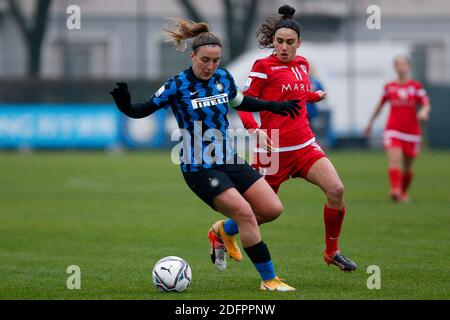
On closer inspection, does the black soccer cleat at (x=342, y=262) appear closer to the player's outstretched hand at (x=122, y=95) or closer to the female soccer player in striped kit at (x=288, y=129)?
the female soccer player in striped kit at (x=288, y=129)

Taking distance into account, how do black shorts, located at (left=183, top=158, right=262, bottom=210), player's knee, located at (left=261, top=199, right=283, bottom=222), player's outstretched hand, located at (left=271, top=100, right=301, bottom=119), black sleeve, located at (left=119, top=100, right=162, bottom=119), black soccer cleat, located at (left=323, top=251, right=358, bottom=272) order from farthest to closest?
black soccer cleat, located at (left=323, top=251, right=358, bottom=272), player's outstretched hand, located at (left=271, top=100, right=301, bottom=119), player's knee, located at (left=261, top=199, right=283, bottom=222), black shorts, located at (left=183, top=158, right=262, bottom=210), black sleeve, located at (left=119, top=100, right=162, bottom=119)

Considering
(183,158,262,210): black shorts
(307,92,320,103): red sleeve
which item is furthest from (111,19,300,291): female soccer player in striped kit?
(307,92,320,103): red sleeve

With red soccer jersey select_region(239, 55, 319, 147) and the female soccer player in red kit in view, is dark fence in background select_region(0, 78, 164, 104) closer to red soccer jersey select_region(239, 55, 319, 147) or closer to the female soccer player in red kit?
the female soccer player in red kit

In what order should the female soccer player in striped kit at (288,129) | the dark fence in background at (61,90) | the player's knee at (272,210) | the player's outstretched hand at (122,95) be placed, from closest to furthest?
the player's outstretched hand at (122,95)
the player's knee at (272,210)
the female soccer player in striped kit at (288,129)
the dark fence in background at (61,90)

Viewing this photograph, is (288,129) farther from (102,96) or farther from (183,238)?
(102,96)

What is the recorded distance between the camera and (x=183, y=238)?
11.9 m

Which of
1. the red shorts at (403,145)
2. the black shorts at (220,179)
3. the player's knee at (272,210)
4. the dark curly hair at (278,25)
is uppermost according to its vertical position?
the dark curly hair at (278,25)

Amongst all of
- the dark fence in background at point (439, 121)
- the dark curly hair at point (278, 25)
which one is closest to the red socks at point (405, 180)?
the dark curly hair at point (278, 25)

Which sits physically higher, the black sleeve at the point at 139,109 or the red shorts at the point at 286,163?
the black sleeve at the point at 139,109

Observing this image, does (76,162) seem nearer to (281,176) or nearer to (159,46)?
(159,46)

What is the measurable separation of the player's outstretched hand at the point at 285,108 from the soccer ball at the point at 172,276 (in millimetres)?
1474

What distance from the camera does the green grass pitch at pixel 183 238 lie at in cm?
830

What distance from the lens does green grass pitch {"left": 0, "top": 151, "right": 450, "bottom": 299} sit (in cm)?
830

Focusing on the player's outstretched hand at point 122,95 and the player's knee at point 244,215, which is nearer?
the player's outstretched hand at point 122,95
